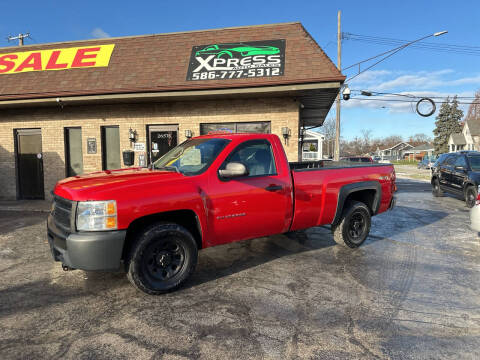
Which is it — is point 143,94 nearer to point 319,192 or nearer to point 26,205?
point 26,205

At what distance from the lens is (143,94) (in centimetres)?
895

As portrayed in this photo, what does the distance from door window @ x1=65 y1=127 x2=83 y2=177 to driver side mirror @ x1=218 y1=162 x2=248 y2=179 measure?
875 centimetres

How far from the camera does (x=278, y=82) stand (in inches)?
323

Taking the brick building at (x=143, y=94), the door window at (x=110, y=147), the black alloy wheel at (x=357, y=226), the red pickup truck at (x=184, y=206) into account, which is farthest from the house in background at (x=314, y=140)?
the red pickup truck at (x=184, y=206)

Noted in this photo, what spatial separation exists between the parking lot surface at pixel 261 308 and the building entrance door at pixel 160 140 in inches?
212

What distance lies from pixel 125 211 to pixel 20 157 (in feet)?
34.5

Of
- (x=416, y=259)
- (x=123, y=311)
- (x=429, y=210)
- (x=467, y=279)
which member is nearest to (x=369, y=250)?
(x=416, y=259)

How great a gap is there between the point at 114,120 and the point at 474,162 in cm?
1246

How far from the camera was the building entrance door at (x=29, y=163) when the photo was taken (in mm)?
10758

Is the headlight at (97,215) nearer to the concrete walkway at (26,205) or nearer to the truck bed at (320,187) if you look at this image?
the truck bed at (320,187)

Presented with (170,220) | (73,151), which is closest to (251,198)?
(170,220)

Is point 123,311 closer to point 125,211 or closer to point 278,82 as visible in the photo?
point 125,211

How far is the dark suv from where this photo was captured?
960 centimetres

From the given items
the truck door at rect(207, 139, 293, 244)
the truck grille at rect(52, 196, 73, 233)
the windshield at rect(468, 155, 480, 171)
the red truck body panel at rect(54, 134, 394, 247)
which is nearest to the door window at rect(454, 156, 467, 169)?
the windshield at rect(468, 155, 480, 171)
